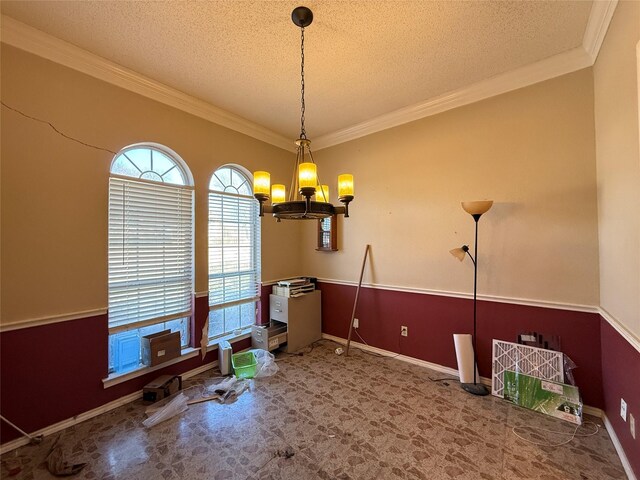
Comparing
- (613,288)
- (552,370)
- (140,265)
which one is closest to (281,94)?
(140,265)

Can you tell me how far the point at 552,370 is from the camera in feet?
7.43

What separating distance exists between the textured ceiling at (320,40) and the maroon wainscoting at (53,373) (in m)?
2.25

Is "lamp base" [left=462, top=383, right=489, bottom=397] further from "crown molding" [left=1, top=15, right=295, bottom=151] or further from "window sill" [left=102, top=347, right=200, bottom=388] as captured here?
"crown molding" [left=1, top=15, right=295, bottom=151]

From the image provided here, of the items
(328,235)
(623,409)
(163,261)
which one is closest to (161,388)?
(163,261)

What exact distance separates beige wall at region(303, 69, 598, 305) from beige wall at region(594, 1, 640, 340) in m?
0.14

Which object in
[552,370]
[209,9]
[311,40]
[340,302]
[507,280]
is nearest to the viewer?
[209,9]

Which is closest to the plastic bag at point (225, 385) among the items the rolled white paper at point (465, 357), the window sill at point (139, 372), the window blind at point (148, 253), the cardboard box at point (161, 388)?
the cardboard box at point (161, 388)

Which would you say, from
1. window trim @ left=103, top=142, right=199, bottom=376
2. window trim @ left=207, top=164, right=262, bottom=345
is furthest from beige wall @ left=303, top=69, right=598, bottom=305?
window trim @ left=103, top=142, right=199, bottom=376

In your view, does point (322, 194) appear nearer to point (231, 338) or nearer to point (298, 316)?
point (298, 316)

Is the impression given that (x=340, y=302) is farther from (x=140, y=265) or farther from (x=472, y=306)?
(x=140, y=265)

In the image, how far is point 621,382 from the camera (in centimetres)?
172

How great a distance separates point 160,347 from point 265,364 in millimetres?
1082

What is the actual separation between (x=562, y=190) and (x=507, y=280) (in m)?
0.90

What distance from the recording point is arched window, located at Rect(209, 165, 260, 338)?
124 inches
